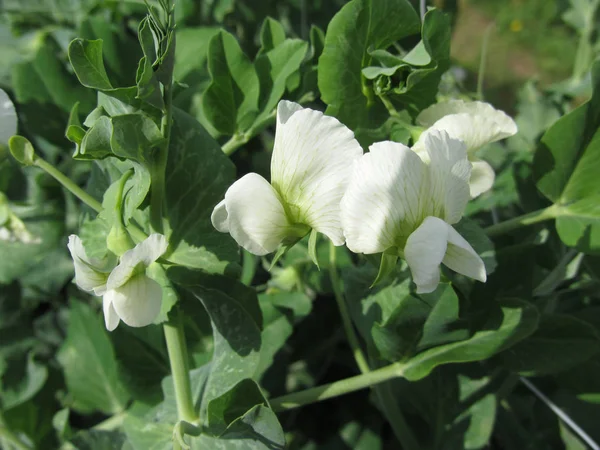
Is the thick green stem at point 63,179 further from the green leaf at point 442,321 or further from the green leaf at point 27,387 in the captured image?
the green leaf at point 27,387

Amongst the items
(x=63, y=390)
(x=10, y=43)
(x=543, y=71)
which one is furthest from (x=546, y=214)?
(x=543, y=71)

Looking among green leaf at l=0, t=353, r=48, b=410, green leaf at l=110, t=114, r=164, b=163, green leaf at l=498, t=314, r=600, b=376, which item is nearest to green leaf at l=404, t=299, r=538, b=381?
green leaf at l=498, t=314, r=600, b=376

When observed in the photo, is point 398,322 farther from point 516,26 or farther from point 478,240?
point 516,26

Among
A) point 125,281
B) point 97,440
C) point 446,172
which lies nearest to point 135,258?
point 125,281

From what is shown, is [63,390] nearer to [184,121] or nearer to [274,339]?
[274,339]

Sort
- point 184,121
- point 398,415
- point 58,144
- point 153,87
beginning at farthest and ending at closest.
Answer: point 58,144 < point 398,415 < point 184,121 < point 153,87

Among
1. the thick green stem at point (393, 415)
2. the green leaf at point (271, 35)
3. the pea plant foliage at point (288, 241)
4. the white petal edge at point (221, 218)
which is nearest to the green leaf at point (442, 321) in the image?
the pea plant foliage at point (288, 241)

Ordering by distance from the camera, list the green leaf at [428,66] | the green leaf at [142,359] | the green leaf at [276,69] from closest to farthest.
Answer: the green leaf at [428,66]
the green leaf at [276,69]
the green leaf at [142,359]
